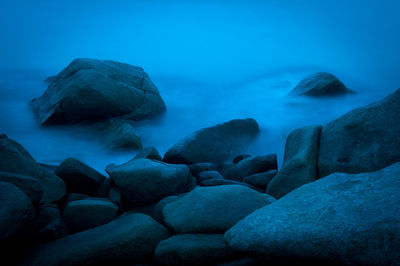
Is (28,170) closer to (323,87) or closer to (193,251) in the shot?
(193,251)

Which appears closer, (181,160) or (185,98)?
(181,160)

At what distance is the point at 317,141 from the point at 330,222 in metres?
1.84

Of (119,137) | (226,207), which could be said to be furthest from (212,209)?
(119,137)

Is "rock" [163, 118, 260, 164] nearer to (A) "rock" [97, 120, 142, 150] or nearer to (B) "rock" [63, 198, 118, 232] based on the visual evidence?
(A) "rock" [97, 120, 142, 150]

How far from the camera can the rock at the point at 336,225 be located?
121cm

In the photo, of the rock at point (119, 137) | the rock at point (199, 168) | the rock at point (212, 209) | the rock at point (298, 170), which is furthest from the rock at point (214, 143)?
the rock at point (212, 209)

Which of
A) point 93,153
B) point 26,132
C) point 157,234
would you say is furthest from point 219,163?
point 26,132

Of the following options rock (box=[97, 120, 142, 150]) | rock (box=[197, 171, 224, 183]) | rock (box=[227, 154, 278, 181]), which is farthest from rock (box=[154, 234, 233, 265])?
rock (box=[97, 120, 142, 150])

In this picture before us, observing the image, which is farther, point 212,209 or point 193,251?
point 212,209

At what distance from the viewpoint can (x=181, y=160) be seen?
4.37 metres

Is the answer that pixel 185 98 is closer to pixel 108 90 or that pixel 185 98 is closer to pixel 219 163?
pixel 108 90

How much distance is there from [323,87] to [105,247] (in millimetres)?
6323

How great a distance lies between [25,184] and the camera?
2.20 metres

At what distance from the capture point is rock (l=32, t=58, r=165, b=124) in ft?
20.1
